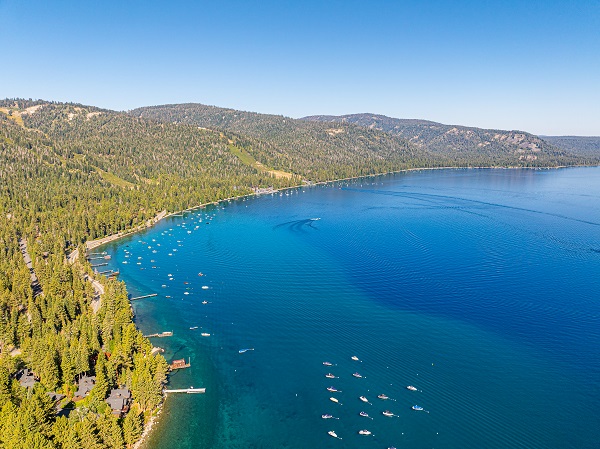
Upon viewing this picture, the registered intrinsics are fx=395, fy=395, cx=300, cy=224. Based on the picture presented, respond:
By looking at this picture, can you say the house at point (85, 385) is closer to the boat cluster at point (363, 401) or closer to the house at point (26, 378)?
the house at point (26, 378)

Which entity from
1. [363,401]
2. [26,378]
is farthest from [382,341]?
[26,378]

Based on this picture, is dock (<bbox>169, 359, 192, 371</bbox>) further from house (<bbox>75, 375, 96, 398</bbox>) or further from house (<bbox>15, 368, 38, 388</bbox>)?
house (<bbox>15, 368, 38, 388</bbox>)

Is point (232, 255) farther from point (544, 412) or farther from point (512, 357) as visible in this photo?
point (544, 412)

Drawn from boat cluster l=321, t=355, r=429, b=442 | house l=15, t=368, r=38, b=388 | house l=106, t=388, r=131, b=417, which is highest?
house l=15, t=368, r=38, b=388

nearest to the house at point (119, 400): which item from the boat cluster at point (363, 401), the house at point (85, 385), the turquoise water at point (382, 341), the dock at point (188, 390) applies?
the house at point (85, 385)

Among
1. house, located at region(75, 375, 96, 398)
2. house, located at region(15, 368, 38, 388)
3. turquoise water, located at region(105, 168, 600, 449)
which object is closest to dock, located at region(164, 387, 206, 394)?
turquoise water, located at region(105, 168, 600, 449)

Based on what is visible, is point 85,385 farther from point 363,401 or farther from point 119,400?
point 363,401
